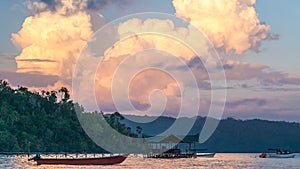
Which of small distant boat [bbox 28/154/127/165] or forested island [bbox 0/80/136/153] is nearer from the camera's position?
small distant boat [bbox 28/154/127/165]

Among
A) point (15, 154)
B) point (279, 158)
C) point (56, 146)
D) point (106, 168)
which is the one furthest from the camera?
point (279, 158)

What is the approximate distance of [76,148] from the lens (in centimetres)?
18962

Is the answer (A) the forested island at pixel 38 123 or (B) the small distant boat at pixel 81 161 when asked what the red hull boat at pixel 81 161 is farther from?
(A) the forested island at pixel 38 123

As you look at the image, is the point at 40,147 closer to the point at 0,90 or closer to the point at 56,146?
the point at 56,146

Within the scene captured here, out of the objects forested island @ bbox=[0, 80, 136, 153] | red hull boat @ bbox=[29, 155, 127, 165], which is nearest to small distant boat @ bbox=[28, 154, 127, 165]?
red hull boat @ bbox=[29, 155, 127, 165]

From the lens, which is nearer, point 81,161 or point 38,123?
point 81,161

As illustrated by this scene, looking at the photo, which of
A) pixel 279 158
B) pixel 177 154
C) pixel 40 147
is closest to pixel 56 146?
pixel 40 147

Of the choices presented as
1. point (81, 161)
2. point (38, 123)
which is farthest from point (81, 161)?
point (38, 123)

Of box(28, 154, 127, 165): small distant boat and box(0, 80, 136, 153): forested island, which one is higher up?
box(0, 80, 136, 153): forested island

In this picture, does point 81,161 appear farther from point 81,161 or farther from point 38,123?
point 38,123

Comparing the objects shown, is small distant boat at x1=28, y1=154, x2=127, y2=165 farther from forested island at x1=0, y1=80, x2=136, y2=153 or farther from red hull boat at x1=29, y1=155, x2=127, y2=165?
forested island at x1=0, y1=80, x2=136, y2=153

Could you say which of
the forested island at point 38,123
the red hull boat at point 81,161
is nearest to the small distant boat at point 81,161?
the red hull boat at point 81,161

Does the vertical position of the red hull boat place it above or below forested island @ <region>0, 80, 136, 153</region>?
below

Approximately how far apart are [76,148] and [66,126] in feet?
25.1
